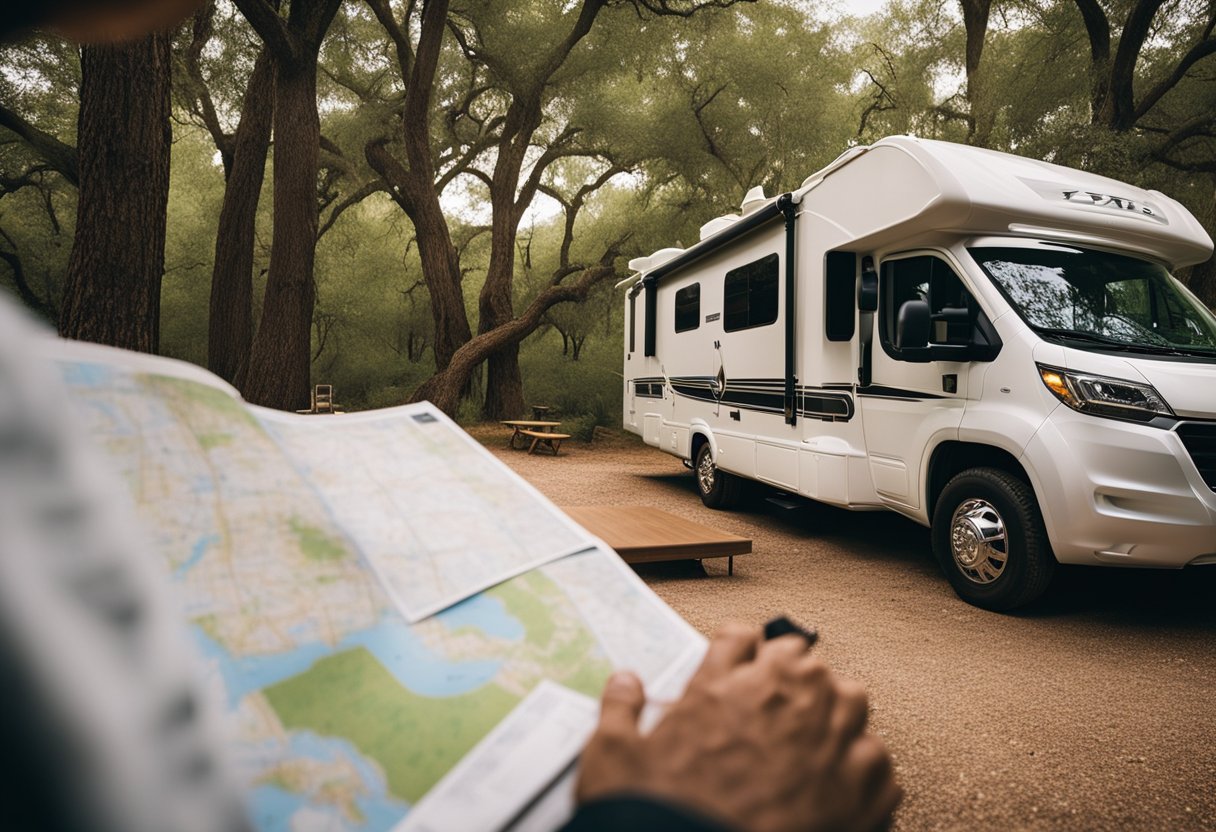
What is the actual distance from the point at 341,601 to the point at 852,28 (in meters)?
18.0

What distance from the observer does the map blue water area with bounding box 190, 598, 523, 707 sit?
0.90 m

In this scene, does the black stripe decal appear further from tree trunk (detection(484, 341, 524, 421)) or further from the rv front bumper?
tree trunk (detection(484, 341, 524, 421))

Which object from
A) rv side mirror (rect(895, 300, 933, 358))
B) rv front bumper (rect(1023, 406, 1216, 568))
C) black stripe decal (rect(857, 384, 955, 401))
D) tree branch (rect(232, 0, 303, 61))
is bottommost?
rv front bumper (rect(1023, 406, 1216, 568))

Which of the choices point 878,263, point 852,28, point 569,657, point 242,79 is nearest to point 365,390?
point 242,79

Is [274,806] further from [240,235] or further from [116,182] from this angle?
[240,235]

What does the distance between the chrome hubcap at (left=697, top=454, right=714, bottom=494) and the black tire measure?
3792mm

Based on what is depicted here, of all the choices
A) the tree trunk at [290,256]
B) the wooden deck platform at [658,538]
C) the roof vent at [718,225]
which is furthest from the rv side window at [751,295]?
the tree trunk at [290,256]

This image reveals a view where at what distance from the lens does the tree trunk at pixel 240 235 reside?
40.7 feet

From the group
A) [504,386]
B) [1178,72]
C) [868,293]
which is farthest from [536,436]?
[1178,72]

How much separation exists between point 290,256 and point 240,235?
3026mm

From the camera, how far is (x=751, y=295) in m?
7.39

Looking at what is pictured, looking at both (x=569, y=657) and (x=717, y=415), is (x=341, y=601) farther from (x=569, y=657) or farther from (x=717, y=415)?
(x=717, y=415)

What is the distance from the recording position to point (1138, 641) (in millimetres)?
4176

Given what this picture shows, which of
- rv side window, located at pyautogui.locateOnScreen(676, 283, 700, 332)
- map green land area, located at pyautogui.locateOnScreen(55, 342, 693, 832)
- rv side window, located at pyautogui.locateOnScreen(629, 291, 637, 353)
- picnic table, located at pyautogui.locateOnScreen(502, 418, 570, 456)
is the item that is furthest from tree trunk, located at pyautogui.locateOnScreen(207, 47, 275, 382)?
map green land area, located at pyautogui.locateOnScreen(55, 342, 693, 832)
